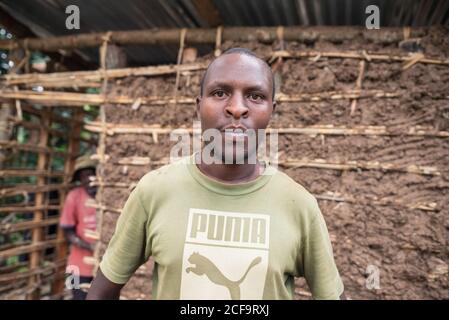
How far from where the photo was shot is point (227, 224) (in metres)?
1.03

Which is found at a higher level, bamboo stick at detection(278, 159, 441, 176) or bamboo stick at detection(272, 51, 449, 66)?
bamboo stick at detection(272, 51, 449, 66)

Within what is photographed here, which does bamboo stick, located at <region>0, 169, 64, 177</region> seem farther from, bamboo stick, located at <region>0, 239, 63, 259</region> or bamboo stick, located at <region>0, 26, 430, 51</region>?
bamboo stick, located at <region>0, 26, 430, 51</region>

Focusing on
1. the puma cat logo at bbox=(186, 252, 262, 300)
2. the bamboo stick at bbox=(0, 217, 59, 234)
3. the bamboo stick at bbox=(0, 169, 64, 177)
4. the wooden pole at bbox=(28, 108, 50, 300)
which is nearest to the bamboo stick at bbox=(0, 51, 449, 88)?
the wooden pole at bbox=(28, 108, 50, 300)

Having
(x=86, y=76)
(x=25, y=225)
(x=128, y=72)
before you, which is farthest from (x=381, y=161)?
(x=25, y=225)

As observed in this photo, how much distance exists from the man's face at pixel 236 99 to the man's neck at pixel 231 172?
0.17 ft

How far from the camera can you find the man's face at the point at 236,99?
1.05 metres

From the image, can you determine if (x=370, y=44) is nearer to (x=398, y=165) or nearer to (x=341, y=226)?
(x=398, y=165)

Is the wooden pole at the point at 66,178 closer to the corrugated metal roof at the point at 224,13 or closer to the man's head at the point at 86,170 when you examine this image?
the man's head at the point at 86,170

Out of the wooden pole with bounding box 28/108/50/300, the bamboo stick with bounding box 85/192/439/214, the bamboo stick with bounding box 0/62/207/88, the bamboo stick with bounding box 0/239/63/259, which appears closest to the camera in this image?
the bamboo stick with bounding box 85/192/439/214

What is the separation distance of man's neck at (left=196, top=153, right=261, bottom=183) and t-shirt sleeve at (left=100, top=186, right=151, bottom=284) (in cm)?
26

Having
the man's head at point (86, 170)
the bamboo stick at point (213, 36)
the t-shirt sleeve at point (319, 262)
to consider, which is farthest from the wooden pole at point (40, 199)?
the t-shirt sleeve at point (319, 262)

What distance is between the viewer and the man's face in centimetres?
105

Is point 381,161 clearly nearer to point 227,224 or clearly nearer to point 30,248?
point 227,224
